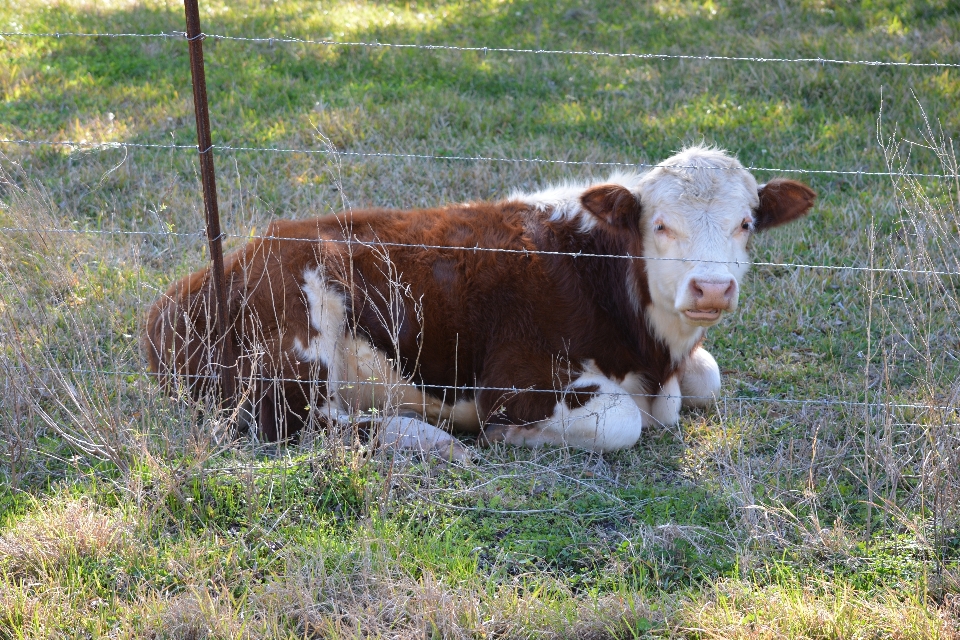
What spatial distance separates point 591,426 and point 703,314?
31.2 inches

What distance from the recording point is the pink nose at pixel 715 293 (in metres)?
4.35

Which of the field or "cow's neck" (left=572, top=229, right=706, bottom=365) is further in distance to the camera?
"cow's neck" (left=572, top=229, right=706, bottom=365)

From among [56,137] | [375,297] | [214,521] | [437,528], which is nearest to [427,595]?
[437,528]

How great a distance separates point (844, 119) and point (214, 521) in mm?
6870

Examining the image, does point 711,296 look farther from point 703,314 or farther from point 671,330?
point 671,330

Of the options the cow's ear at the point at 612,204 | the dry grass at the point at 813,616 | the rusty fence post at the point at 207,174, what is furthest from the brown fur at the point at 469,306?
the dry grass at the point at 813,616

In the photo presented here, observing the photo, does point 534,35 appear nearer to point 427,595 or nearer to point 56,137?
point 56,137

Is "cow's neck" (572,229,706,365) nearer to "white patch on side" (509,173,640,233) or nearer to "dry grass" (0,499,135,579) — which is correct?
"white patch on side" (509,173,640,233)

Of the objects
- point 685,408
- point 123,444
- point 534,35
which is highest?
point 534,35

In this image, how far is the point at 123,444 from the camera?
3938mm

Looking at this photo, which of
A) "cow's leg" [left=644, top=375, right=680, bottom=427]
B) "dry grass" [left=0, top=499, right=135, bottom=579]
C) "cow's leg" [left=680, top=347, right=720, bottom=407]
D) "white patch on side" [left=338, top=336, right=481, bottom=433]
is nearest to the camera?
"dry grass" [left=0, top=499, right=135, bottom=579]

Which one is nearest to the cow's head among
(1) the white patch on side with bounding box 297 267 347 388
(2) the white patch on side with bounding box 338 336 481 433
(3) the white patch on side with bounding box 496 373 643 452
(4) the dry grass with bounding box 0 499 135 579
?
(3) the white patch on side with bounding box 496 373 643 452

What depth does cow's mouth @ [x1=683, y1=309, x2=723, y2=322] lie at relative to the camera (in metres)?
4.44

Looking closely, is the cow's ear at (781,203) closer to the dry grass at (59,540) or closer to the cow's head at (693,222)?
the cow's head at (693,222)
